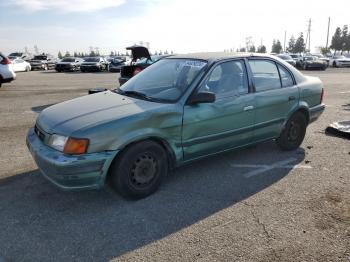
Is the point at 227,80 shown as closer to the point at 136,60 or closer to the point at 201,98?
the point at 201,98

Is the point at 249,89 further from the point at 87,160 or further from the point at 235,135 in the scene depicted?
the point at 87,160

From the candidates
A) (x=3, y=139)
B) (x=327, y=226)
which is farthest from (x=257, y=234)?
(x=3, y=139)

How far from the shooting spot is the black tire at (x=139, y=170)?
139 inches

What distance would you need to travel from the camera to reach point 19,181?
13.9ft

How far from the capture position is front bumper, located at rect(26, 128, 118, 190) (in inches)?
128

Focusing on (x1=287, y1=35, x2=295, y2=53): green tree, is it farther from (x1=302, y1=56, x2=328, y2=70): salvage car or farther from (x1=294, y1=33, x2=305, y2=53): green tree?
(x1=302, y1=56, x2=328, y2=70): salvage car

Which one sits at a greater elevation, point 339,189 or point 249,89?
point 249,89

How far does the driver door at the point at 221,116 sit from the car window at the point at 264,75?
20cm

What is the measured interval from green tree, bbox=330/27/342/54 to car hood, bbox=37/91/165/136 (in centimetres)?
9310

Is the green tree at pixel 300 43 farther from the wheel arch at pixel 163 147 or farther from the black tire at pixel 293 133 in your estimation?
the wheel arch at pixel 163 147

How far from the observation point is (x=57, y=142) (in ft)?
11.2

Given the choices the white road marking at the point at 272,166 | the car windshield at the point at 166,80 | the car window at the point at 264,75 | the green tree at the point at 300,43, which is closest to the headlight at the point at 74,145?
the car windshield at the point at 166,80

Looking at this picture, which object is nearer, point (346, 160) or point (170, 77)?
point (170, 77)

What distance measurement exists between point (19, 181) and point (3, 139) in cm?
216
